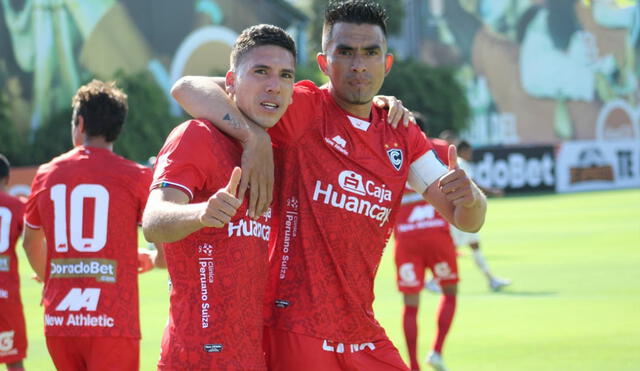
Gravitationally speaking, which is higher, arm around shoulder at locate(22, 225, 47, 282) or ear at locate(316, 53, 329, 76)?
ear at locate(316, 53, 329, 76)

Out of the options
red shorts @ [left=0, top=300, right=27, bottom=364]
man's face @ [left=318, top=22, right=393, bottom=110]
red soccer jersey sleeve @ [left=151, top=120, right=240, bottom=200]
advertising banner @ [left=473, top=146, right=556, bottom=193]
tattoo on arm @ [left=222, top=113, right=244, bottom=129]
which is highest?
advertising banner @ [left=473, top=146, right=556, bottom=193]

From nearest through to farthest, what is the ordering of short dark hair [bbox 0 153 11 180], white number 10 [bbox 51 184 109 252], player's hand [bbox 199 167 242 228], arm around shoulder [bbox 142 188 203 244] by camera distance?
player's hand [bbox 199 167 242 228]
arm around shoulder [bbox 142 188 203 244]
white number 10 [bbox 51 184 109 252]
short dark hair [bbox 0 153 11 180]

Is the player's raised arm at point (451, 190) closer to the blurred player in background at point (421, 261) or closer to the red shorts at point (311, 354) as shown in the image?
the red shorts at point (311, 354)

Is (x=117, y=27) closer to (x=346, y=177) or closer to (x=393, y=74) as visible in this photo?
(x=393, y=74)

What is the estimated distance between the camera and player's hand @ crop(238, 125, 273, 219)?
4.62 metres

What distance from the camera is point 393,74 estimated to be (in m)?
53.0

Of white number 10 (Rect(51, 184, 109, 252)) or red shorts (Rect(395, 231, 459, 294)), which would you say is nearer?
white number 10 (Rect(51, 184, 109, 252))

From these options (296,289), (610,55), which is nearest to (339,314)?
(296,289)

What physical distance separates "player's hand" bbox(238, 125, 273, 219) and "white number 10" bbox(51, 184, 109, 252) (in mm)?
2087

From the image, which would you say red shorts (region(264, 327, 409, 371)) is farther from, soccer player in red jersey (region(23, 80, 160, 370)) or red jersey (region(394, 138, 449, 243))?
red jersey (region(394, 138, 449, 243))

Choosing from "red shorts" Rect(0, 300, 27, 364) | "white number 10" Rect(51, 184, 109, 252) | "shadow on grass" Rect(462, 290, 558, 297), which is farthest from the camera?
"shadow on grass" Rect(462, 290, 558, 297)

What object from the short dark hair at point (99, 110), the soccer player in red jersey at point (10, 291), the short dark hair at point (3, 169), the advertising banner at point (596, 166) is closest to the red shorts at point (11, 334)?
the soccer player in red jersey at point (10, 291)

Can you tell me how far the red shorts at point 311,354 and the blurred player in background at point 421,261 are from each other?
16.3 feet

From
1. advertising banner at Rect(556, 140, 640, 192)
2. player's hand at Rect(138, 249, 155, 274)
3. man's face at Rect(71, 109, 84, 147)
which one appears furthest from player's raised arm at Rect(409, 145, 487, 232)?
advertising banner at Rect(556, 140, 640, 192)
